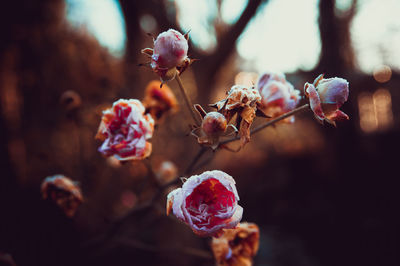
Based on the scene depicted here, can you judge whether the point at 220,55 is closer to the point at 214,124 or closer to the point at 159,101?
the point at 159,101

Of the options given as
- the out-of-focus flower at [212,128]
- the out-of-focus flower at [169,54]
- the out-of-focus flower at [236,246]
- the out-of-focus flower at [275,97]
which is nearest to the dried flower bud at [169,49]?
the out-of-focus flower at [169,54]

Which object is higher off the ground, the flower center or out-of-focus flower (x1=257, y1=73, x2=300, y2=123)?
out-of-focus flower (x1=257, y1=73, x2=300, y2=123)

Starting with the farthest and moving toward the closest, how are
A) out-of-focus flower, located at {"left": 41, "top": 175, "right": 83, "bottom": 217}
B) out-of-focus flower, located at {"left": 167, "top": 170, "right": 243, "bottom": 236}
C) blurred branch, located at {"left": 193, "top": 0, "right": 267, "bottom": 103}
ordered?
blurred branch, located at {"left": 193, "top": 0, "right": 267, "bottom": 103}, out-of-focus flower, located at {"left": 41, "top": 175, "right": 83, "bottom": 217}, out-of-focus flower, located at {"left": 167, "top": 170, "right": 243, "bottom": 236}

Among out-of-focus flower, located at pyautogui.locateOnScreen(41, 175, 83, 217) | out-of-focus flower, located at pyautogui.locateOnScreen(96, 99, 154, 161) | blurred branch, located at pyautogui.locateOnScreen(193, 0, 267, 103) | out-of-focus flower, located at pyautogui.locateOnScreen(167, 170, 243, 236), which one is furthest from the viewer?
blurred branch, located at pyautogui.locateOnScreen(193, 0, 267, 103)

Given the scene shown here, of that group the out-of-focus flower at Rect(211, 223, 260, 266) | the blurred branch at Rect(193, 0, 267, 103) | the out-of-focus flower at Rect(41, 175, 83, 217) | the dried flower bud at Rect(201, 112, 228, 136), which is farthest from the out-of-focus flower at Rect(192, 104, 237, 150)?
the blurred branch at Rect(193, 0, 267, 103)

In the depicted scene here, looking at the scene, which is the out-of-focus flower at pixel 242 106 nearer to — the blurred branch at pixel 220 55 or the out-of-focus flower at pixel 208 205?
the out-of-focus flower at pixel 208 205

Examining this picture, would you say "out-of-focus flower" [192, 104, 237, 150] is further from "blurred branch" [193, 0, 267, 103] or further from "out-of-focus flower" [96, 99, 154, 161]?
"blurred branch" [193, 0, 267, 103]

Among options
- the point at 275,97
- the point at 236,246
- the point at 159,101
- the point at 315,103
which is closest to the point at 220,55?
the point at 159,101
